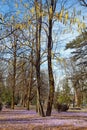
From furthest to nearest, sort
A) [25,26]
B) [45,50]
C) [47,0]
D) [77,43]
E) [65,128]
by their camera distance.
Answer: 1. [77,43]
2. [45,50]
3. [47,0]
4. [65,128]
5. [25,26]

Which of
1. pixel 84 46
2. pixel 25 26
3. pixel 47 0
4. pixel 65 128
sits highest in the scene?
pixel 84 46

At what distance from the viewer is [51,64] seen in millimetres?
24812

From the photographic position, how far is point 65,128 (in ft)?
48.9

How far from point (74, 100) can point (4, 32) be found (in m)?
72.2

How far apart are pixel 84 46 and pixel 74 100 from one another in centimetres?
3221

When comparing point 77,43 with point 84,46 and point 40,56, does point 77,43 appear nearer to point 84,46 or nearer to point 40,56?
A: point 84,46

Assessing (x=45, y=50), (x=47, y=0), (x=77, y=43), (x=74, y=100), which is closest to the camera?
(x=47, y=0)

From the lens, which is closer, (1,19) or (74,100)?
(1,19)

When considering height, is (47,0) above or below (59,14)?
above

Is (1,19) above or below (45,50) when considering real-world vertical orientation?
below

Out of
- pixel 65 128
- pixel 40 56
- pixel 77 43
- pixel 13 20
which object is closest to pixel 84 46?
pixel 77 43

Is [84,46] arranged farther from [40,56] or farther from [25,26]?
[25,26]

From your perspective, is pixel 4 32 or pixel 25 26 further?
pixel 4 32

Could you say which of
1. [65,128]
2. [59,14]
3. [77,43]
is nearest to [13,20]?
[59,14]
